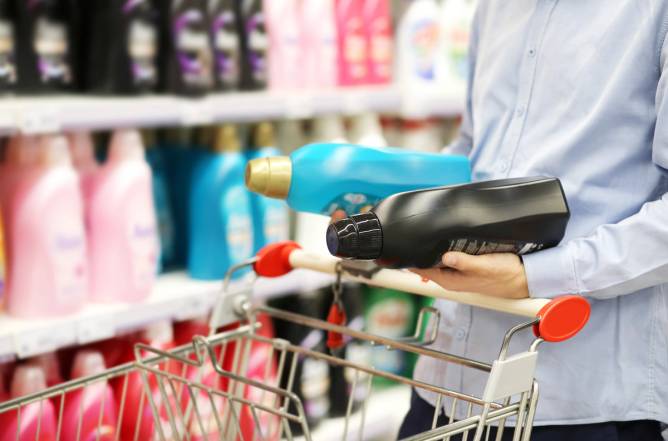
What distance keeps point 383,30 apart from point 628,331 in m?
1.45

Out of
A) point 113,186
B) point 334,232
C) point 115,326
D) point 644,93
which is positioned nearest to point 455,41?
point 113,186

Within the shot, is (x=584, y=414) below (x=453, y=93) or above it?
below

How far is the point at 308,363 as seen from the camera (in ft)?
6.94

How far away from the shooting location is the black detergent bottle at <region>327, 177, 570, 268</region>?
86 cm

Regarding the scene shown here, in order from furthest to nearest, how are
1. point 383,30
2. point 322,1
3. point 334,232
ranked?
point 383,30 < point 322,1 < point 334,232

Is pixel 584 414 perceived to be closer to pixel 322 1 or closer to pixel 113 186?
pixel 113 186

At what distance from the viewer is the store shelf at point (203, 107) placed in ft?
5.04

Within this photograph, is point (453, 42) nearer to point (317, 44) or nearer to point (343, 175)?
point (317, 44)

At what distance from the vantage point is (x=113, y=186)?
1767mm

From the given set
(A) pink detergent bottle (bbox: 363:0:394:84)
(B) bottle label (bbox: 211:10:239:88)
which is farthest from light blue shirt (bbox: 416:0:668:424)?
(A) pink detergent bottle (bbox: 363:0:394:84)

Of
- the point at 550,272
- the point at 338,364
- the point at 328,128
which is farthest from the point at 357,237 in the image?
the point at 328,128

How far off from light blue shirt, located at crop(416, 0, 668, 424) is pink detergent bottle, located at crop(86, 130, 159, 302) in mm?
876

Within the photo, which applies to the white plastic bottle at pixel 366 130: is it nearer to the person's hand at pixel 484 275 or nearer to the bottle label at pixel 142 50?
the bottle label at pixel 142 50

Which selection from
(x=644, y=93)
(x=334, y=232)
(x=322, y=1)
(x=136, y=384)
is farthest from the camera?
(x=322, y=1)
